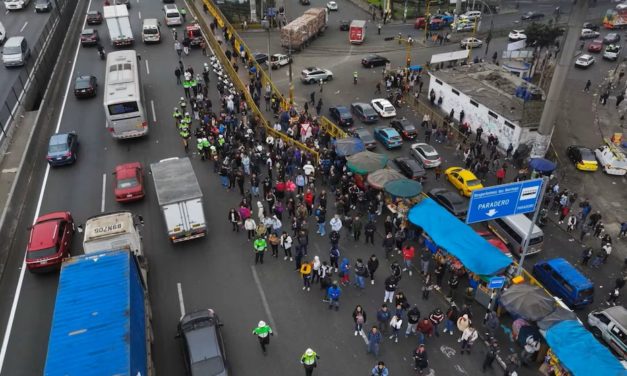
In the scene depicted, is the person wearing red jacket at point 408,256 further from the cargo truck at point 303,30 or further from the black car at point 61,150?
the cargo truck at point 303,30

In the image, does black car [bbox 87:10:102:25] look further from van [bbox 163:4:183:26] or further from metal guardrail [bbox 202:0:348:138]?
metal guardrail [bbox 202:0:348:138]

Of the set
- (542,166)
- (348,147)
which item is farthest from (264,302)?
(542,166)

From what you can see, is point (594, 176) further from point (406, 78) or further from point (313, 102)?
point (313, 102)

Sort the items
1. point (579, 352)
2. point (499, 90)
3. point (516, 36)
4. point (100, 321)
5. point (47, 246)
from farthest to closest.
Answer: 1. point (516, 36)
2. point (499, 90)
3. point (47, 246)
4. point (579, 352)
5. point (100, 321)

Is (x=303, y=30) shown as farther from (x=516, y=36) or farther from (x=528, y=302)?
(x=528, y=302)

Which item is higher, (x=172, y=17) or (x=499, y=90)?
(x=172, y=17)

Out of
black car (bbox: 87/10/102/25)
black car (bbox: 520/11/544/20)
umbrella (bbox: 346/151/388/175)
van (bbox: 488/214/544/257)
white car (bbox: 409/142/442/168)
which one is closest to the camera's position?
van (bbox: 488/214/544/257)

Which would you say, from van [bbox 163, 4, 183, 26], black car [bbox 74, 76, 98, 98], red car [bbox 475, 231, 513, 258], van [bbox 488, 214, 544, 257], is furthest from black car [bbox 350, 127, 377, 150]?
van [bbox 163, 4, 183, 26]
